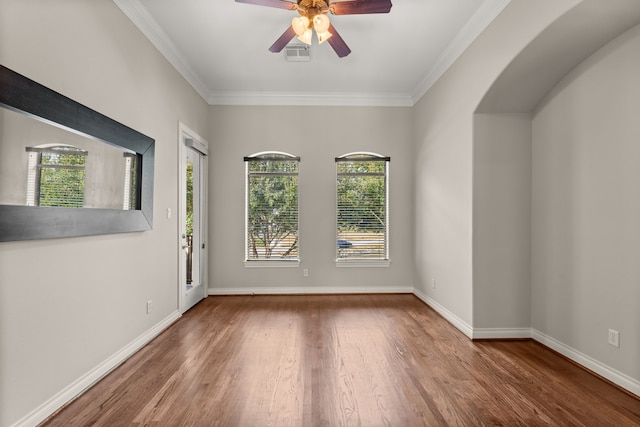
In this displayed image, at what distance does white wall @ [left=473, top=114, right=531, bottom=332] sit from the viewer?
3.33 m

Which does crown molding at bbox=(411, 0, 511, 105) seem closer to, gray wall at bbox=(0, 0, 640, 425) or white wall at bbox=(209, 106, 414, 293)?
gray wall at bbox=(0, 0, 640, 425)

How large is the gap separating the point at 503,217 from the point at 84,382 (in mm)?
3777

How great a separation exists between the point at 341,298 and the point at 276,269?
3.54 feet

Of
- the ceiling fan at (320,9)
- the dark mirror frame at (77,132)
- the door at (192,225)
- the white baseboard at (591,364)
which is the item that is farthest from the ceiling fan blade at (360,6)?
the white baseboard at (591,364)

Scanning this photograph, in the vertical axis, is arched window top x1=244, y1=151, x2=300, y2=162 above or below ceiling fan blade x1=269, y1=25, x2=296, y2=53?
below

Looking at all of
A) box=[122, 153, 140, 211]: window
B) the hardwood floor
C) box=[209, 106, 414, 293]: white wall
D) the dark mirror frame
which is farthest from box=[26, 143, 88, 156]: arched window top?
box=[209, 106, 414, 293]: white wall

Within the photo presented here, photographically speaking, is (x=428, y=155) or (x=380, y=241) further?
(x=380, y=241)

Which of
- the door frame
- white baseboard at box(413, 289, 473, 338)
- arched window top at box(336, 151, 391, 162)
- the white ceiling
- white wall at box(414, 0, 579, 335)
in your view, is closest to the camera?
white wall at box(414, 0, 579, 335)

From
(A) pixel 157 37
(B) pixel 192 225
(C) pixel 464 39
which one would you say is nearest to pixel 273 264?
(B) pixel 192 225

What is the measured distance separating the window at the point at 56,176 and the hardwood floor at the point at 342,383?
4.30 ft

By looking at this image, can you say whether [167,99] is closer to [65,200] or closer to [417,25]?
[65,200]

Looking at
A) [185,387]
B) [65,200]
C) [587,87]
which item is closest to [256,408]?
[185,387]

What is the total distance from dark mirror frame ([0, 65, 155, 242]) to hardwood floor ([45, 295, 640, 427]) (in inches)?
44.4

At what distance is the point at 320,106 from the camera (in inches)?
203
